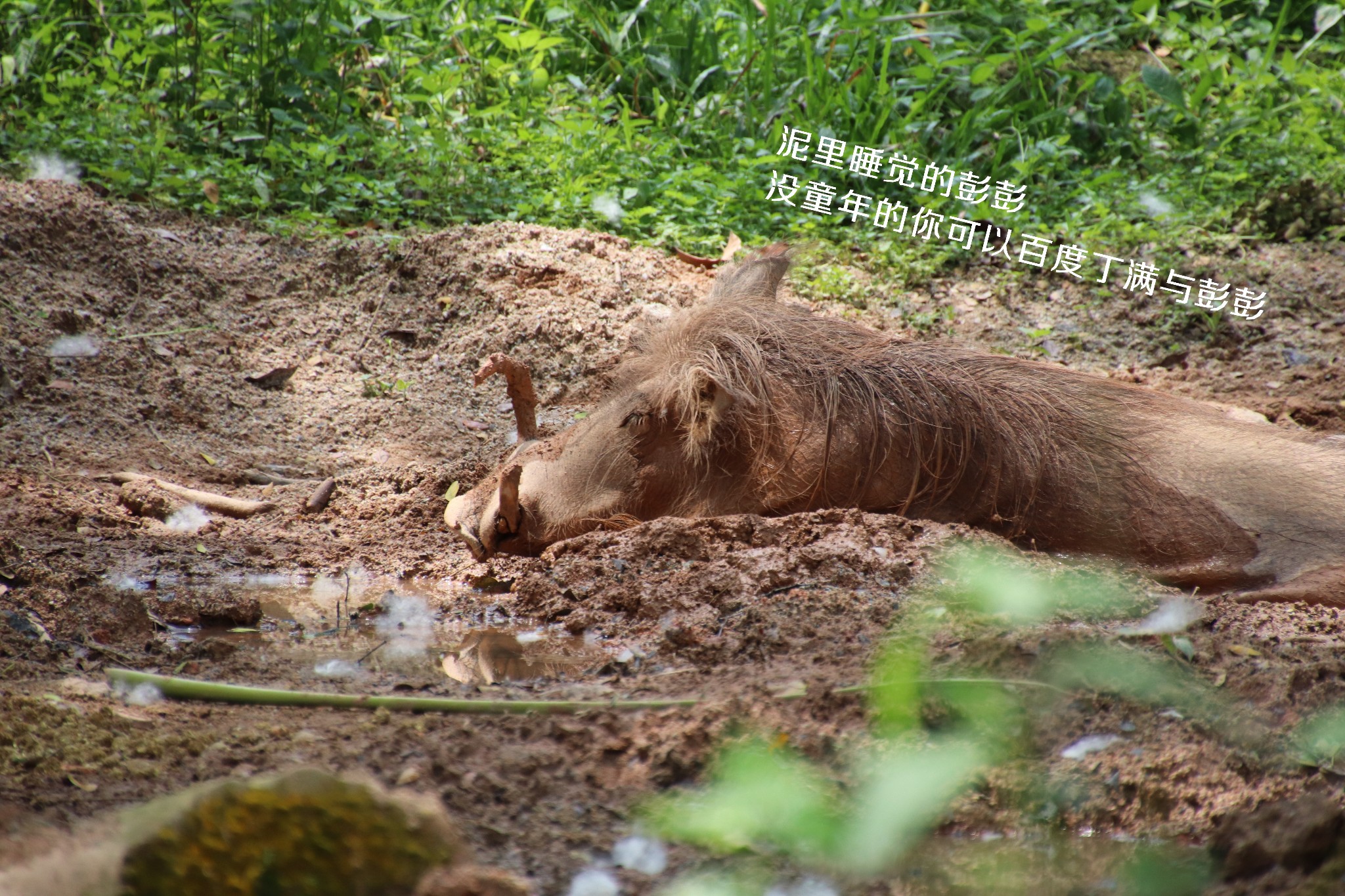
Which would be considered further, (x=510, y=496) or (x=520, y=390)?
(x=520, y=390)

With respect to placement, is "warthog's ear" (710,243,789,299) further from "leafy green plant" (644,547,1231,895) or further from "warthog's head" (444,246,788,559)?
"leafy green plant" (644,547,1231,895)

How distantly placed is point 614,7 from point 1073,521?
5.77 metres

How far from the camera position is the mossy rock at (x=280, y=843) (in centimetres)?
130

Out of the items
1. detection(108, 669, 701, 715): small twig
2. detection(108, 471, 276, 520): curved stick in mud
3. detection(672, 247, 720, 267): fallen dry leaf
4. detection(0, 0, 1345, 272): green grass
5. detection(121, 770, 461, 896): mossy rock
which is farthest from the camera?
detection(0, 0, 1345, 272): green grass

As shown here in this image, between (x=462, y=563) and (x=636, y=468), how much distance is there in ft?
2.08

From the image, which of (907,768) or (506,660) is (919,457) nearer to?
(506,660)

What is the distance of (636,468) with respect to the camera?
364cm

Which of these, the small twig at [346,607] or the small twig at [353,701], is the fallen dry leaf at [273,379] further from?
the small twig at [353,701]

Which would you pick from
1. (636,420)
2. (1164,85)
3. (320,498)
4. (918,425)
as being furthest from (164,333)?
(1164,85)

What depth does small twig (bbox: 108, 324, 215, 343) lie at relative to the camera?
471 cm

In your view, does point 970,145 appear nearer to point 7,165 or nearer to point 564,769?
point 7,165

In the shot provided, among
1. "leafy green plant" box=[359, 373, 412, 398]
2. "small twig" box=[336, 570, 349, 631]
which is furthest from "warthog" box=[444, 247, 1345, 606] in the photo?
"leafy green plant" box=[359, 373, 412, 398]

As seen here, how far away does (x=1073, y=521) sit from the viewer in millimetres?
3461

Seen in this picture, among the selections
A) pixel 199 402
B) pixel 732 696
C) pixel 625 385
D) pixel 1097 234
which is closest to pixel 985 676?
pixel 732 696
